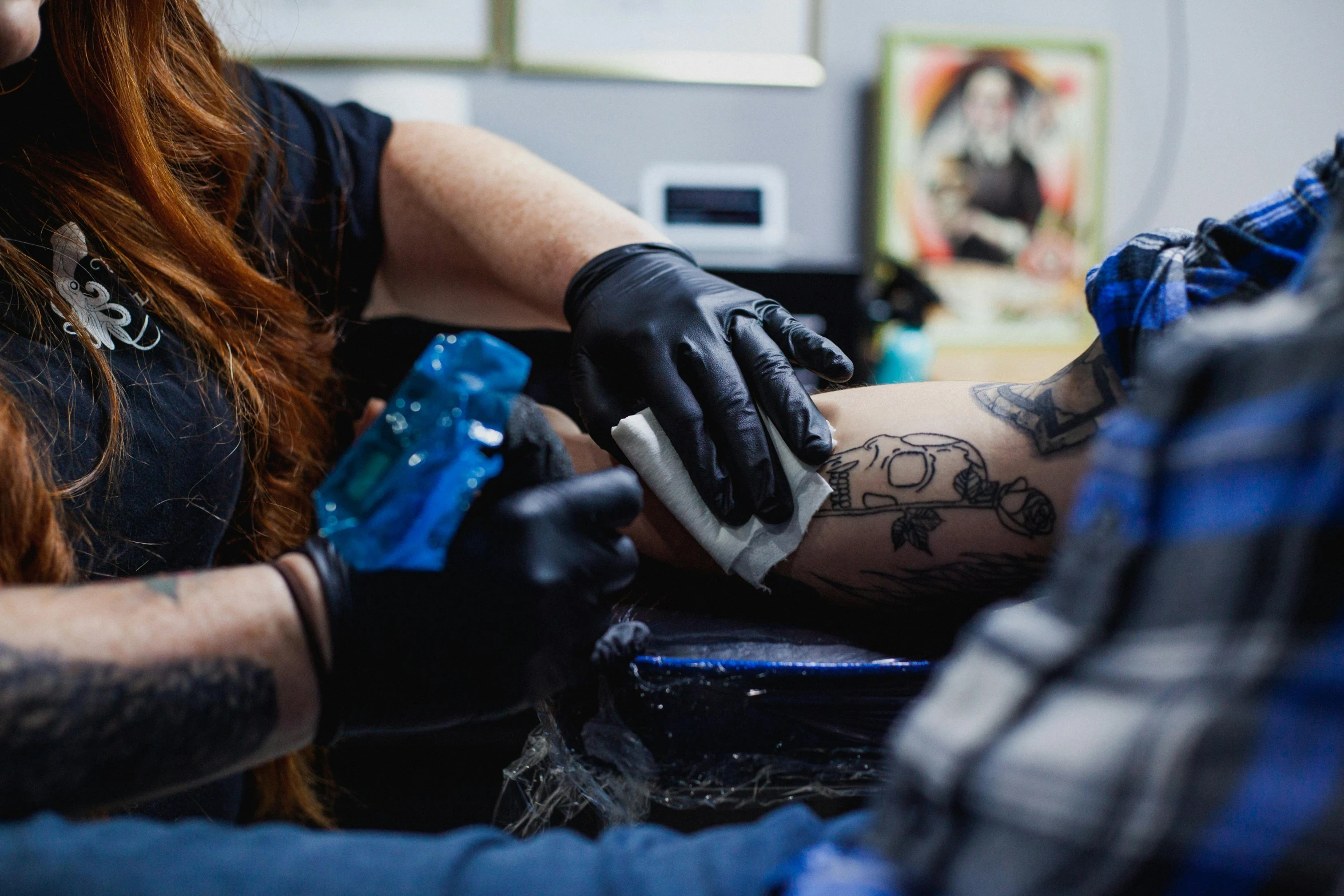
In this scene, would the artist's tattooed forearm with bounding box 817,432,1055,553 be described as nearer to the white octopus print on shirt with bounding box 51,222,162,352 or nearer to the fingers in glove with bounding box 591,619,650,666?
the fingers in glove with bounding box 591,619,650,666

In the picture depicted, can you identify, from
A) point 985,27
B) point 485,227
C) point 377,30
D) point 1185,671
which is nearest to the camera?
point 1185,671

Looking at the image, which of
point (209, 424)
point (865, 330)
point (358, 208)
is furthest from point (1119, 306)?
point (865, 330)

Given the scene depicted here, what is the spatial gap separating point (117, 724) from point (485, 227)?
75 centimetres

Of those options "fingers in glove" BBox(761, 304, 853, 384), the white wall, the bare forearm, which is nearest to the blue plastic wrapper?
"fingers in glove" BBox(761, 304, 853, 384)

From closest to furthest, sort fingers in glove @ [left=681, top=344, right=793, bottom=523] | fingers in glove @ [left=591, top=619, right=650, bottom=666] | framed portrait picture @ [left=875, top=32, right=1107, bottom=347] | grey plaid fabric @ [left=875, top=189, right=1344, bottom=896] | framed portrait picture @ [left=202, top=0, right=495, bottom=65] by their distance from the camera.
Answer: grey plaid fabric @ [left=875, top=189, right=1344, bottom=896] < fingers in glove @ [left=591, top=619, right=650, bottom=666] < fingers in glove @ [left=681, top=344, right=793, bottom=523] < framed portrait picture @ [left=202, top=0, right=495, bottom=65] < framed portrait picture @ [left=875, top=32, right=1107, bottom=347]

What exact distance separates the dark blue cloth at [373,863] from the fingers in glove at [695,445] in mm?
421

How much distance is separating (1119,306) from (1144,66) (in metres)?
2.08

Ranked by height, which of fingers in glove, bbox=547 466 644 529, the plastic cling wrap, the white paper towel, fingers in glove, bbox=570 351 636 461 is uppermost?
fingers in glove, bbox=547 466 644 529

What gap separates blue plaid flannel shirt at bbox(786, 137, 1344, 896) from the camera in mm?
259

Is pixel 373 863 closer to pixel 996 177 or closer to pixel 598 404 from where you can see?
pixel 598 404

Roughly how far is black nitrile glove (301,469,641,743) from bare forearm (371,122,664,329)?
531 mm

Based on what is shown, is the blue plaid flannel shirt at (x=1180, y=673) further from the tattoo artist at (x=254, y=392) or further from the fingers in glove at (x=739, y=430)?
the fingers in glove at (x=739, y=430)

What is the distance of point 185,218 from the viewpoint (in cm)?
83

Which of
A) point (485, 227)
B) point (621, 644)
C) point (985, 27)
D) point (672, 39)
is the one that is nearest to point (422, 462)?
point (621, 644)
